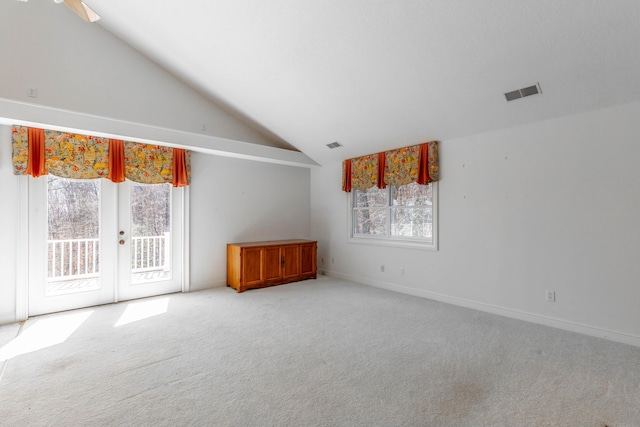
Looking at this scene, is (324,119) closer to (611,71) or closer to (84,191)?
(611,71)

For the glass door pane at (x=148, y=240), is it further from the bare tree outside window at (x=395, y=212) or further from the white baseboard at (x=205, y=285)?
the bare tree outside window at (x=395, y=212)

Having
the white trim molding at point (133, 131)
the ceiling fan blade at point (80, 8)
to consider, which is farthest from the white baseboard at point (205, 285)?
the ceiling fan blade at point (80, 8)

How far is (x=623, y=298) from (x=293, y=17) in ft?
14.0

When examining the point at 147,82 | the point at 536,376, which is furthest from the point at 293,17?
the point at 536,376

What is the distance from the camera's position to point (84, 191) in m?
3.99

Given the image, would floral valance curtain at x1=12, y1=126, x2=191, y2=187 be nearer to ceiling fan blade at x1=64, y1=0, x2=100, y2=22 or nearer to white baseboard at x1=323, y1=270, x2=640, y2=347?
ceiling fan blade at x1=64, y1=0, x2=100, y2=22

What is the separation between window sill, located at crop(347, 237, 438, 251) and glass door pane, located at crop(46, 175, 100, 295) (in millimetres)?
4039

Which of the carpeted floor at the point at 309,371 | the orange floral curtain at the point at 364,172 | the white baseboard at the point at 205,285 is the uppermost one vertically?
the orange floral curtain at the point at 364,172

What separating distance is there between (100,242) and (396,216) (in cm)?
446

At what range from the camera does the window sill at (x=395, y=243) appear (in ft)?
14.6

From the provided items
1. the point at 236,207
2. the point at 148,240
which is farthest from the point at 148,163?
the point at 236,207

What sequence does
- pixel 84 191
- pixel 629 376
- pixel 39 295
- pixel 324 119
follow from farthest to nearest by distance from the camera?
pixel 324 119
pixel 84 191
pixel 39 295
pixel 629 376

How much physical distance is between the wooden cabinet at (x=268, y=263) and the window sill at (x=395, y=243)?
865 millimetres

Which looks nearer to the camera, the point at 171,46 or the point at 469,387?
the point at 469,387
